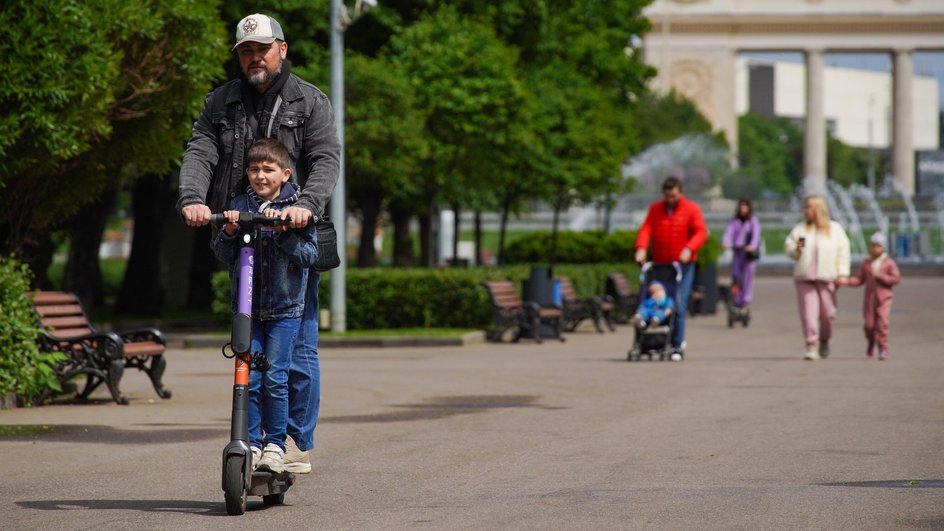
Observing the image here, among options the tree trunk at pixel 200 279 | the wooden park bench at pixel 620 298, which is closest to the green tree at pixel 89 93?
the wooden park bench at pixel 620 298

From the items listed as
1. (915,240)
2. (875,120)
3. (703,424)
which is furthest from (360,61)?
(875,120)

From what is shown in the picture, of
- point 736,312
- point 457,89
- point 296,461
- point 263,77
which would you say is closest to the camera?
point 263,77

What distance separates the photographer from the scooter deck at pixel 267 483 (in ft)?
24.4

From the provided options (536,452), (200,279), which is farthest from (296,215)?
(200,279)

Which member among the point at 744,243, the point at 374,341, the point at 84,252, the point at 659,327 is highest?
the point at 744,243

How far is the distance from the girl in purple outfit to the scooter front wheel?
2004 cm

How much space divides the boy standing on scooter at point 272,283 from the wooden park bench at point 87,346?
6027 mm

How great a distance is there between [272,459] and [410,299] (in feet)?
56.2

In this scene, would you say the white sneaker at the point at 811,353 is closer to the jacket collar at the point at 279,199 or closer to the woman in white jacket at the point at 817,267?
the woman in white jacket at the point at 817,267

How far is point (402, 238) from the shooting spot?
42719 millimetres

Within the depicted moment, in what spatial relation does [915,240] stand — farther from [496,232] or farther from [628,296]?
[628,296]

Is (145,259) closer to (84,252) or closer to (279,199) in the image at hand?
(84,252)

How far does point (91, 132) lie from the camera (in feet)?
47.1

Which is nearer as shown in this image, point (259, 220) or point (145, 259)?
point (259, 220)
